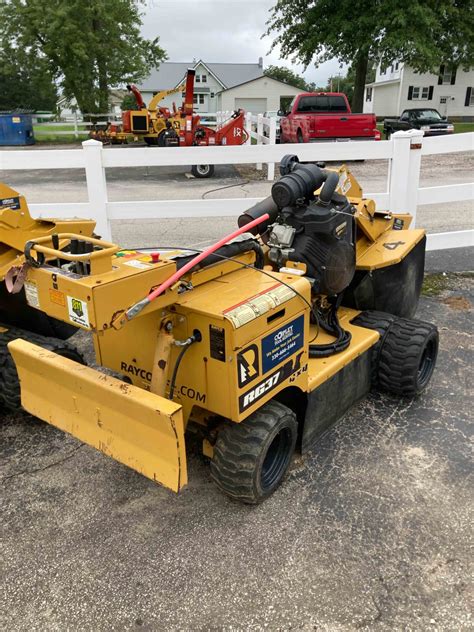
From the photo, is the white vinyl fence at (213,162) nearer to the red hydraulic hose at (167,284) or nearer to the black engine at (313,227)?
the black engine at (313,227)

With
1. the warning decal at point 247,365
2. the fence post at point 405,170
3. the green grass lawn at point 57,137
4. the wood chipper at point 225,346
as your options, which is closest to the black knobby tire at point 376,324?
the wood chipper at point 225,346

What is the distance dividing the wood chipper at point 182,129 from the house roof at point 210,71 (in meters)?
45.8

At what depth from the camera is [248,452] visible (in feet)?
8.83

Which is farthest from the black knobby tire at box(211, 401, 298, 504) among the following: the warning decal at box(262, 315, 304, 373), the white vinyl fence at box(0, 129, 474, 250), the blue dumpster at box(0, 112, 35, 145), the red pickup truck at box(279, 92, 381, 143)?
the blue dumpster at box(0, 112, 35, 145)

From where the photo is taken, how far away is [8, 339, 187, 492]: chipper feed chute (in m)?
2.40

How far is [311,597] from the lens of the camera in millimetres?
2377

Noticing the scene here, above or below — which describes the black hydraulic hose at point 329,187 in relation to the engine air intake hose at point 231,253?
above

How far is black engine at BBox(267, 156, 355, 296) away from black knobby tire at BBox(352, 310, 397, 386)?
0.51m

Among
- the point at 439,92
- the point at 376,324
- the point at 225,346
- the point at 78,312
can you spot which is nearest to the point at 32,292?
the point at 78,312

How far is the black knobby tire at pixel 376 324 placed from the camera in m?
3.78

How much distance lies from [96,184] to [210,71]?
67.3 m

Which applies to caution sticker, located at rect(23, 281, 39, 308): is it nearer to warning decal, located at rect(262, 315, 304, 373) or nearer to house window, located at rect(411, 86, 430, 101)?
warning decal, located at rect(262, 315, 304, 373)

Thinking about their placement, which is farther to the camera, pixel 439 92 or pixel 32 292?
pixel 439 92

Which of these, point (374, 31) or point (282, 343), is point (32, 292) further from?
point (374, 31)
